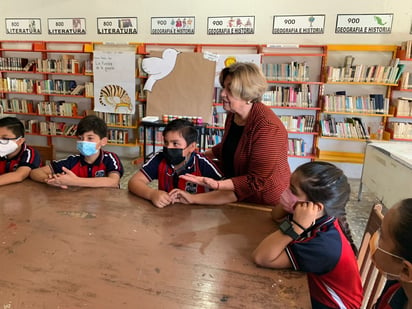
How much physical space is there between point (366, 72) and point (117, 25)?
160 inches

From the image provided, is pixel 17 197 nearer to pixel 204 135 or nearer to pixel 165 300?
pixel 165 300

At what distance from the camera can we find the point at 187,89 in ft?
16.6

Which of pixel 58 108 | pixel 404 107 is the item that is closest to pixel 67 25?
pixel 58 108

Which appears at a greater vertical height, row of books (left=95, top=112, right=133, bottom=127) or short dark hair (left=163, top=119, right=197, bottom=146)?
short dark hair (left=163, top=119, right=197, bottom=146)

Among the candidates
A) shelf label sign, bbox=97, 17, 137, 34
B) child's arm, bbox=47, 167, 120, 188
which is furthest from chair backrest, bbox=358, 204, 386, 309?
shelf label sign, bbox=97, 17, 137, 34

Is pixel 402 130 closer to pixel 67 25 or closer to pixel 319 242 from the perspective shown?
pixel 319 242

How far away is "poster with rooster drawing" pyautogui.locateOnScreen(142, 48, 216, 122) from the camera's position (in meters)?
4.99

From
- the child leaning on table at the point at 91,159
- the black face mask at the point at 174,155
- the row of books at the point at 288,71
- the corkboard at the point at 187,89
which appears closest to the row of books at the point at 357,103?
the row of books at the point at 288,71

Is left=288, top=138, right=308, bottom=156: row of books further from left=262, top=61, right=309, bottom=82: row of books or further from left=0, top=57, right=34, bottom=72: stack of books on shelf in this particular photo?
left=0, top=57, right=34, bottom=72: stack of books on shelf

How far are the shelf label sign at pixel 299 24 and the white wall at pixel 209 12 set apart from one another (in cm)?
6

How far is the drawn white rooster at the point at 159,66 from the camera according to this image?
506cm

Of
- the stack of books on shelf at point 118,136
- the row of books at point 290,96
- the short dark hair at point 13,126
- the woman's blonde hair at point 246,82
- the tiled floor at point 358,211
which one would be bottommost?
the tiled floor at point 358,211

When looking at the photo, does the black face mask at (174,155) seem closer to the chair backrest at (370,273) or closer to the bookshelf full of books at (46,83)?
the chair backrest at (370,273)

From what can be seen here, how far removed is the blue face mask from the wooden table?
0.48m
